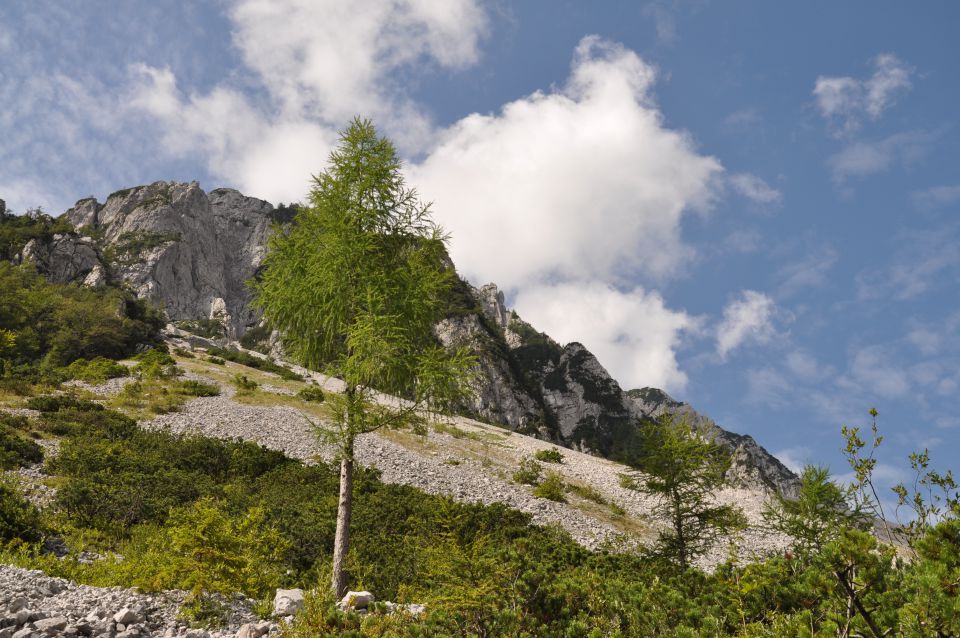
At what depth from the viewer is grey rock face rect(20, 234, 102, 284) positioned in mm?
66250

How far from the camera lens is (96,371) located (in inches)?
1258

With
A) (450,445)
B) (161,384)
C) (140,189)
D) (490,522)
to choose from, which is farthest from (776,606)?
(140,189)

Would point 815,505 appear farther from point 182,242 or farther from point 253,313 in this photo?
point 182,242

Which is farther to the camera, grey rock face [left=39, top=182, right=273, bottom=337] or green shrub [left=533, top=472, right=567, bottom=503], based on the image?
grey rock face [left=39, top=182, right=273, bottom=337]

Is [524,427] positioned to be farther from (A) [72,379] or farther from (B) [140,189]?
(B) [140,189]

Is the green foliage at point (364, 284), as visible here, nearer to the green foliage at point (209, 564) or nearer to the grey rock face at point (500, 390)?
the green foliage at point (209, 564)

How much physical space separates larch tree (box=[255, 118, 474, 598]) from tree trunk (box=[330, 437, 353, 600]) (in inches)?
0.7

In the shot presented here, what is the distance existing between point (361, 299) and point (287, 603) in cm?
481

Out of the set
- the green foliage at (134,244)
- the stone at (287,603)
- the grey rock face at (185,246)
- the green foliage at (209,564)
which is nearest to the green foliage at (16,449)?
the green foliage at (209,564)

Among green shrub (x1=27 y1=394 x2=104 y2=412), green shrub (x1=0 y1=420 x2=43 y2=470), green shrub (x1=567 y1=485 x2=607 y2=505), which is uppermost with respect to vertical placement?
green shrub (x1=567 y1=485 x2=607 y2=505)

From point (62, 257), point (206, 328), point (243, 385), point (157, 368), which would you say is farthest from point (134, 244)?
point (243, 385)

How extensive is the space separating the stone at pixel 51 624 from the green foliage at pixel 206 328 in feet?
307

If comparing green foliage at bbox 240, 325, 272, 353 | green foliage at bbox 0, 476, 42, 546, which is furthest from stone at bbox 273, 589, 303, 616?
green foliage at bbox 240, 325, 272, 353

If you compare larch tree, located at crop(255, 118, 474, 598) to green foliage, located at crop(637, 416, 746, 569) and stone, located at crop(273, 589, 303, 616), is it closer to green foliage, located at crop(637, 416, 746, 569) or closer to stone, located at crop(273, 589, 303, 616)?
stone, located at crop(273, 589, 303, 616)
